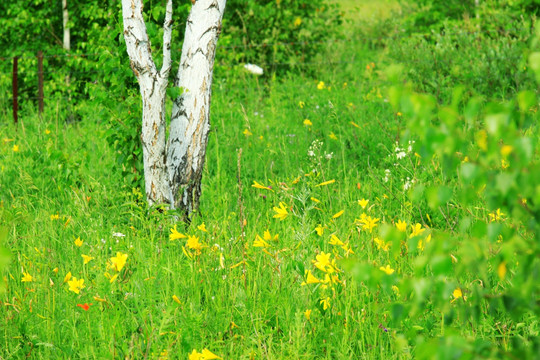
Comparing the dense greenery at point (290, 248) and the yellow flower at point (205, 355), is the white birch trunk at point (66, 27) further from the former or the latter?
the yellow flower at point (205, 355)

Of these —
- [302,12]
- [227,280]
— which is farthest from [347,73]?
[227,280]

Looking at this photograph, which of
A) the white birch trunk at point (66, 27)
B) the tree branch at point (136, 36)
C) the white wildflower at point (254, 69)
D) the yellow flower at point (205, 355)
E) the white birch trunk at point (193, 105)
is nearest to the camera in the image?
the yellow flower at point (205, 355)

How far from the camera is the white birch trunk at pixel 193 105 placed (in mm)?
3648

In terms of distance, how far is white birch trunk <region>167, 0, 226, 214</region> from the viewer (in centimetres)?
365

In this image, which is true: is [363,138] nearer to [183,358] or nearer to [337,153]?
[337,153]

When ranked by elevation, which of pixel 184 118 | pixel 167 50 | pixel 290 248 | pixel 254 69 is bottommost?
pixel 290 248

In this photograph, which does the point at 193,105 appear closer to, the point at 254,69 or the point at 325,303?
the point at 325,303

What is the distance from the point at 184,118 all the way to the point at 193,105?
10 centimetres

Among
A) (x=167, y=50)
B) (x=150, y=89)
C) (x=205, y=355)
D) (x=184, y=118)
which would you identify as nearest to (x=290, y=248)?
(x=205, y=355)

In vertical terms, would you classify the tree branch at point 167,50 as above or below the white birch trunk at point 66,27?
below

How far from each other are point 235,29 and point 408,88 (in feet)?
28.4

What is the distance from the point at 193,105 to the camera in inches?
145

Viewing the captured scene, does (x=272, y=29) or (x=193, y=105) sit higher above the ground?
(x=272, y=29)

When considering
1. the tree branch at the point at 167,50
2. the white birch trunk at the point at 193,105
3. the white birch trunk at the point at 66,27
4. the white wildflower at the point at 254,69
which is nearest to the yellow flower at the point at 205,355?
the white birch trunk at the point at 193,105
